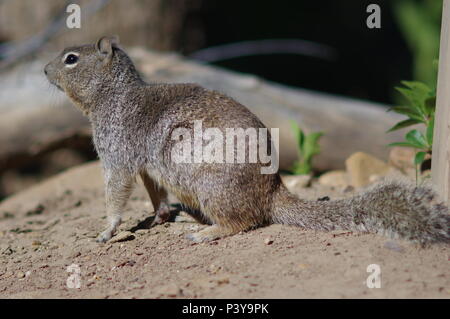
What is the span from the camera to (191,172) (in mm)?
4453

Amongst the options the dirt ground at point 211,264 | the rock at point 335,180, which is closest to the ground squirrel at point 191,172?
the dirt ground at point 211,264

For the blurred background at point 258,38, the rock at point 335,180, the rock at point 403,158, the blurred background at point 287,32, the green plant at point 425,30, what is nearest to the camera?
the rock at point 403,158

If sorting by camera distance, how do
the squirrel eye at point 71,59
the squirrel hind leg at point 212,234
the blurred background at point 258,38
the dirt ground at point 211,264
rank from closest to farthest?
the dirt ground at point 211,264, the squirrel hind leg at point 212,234, the squirrel eye at point 71,59, the blurred background at point 258,38

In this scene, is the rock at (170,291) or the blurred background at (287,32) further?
the blurred background at (287,32)

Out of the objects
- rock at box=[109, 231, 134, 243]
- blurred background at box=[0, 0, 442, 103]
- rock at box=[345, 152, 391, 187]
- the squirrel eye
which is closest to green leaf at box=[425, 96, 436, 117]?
rock at box=[345, 152, 391, 187]

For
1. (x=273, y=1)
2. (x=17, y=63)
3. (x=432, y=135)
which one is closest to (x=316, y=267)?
(x=432, y=135)

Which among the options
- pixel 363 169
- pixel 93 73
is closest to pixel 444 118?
pixel 363 169

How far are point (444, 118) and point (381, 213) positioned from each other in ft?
3.04

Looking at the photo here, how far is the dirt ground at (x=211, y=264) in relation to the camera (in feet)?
11.4

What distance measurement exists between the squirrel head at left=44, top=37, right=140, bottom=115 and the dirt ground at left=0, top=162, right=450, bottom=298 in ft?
3.92

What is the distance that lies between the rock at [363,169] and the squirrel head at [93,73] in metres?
2.46

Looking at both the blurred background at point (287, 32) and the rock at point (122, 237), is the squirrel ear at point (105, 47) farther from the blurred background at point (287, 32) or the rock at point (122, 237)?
the blurred background at point (287, 32)

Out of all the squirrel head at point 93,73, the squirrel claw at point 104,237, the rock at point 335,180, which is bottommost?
the squirrel claw at point 104,237
